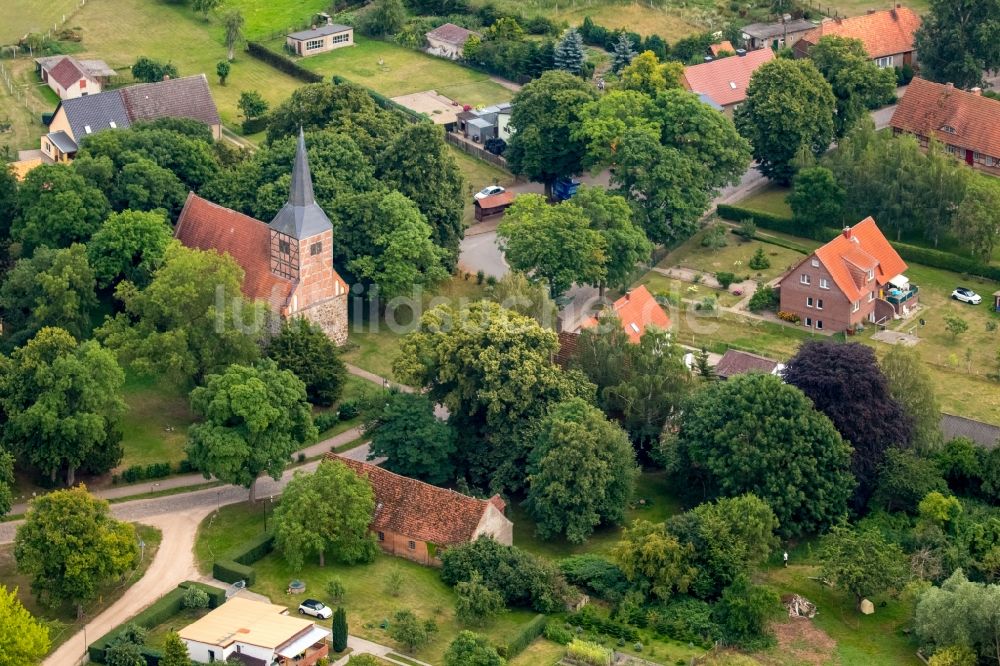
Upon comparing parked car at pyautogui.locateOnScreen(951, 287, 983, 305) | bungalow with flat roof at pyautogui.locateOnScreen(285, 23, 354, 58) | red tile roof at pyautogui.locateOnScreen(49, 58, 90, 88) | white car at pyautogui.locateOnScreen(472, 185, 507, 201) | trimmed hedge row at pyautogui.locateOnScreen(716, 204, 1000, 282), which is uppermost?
red tile roof at pyautogui.locateOnScreen(49, 58, 90, 88)

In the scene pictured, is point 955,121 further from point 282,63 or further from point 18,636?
point 18,636

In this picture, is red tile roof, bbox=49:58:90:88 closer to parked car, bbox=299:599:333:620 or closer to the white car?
the white car

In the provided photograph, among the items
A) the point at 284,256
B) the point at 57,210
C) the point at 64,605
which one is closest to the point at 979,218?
the point at 284,256

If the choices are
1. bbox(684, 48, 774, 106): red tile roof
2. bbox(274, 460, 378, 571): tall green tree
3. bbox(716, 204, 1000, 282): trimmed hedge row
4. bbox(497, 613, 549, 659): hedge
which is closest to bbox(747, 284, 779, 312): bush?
bbox(716, 204, 1000, 282): trimmed hedge row

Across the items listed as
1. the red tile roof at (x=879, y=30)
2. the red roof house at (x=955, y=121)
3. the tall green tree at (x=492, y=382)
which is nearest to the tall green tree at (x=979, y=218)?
the red roof house at (x=955, y=121)

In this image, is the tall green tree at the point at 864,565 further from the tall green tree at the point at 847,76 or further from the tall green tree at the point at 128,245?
the tall green tree at the point at 847,76

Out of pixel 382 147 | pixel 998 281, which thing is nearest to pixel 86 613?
pixel 382 147
